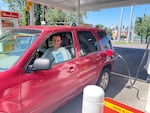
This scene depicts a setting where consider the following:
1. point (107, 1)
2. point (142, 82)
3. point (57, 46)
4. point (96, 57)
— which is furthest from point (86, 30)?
point (107, 1)

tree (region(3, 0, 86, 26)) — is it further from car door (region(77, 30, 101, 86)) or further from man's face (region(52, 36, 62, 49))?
man's face (region(52, 36, 62, 49))

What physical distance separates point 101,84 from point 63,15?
97.4ft

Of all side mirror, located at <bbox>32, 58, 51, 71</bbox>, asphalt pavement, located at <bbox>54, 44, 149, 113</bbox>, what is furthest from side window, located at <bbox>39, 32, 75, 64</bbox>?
asphalt pavement, located at <bbox>54, 44, 149, 113</bbox>

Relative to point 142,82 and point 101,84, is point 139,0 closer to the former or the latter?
point 142,82

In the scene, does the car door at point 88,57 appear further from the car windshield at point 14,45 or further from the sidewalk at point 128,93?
the car windshield at point 14,45

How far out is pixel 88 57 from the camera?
12.7 feet

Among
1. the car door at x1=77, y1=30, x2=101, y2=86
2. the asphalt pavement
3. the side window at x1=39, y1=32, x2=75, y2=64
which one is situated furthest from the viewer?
the asphalt pavement

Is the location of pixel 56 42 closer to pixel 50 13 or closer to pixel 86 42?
pixel 86 42

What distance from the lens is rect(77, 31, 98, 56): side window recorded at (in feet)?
12.4

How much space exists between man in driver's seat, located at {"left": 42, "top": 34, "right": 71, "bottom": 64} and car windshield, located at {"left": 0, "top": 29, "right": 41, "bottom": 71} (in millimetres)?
390

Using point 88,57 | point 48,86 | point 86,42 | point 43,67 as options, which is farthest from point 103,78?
point 43,67

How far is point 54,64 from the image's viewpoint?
2926 mm

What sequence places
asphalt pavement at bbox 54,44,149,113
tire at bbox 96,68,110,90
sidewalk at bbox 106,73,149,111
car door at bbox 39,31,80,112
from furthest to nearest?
tire at bbox 96,68,110,90 → sidewalk at bbox 106,73,149,111 → asphalt pavement at bbox 54,44,149,113 → car door at bbox 39,31,80,112

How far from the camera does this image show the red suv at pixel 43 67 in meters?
2.23
